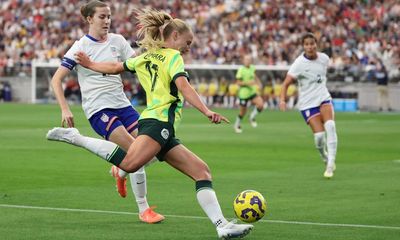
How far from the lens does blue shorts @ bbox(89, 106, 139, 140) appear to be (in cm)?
1227

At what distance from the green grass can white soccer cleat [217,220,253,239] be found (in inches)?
19.0

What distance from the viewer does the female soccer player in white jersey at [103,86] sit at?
40.1ft

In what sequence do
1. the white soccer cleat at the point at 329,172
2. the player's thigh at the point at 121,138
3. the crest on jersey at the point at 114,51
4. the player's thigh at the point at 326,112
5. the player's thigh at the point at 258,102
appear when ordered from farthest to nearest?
the player's thigh at the point at 258,102 → the player's thigh at the point at 326,112 → the white soccer cleat at the point at 329,172 → the crest on jersey at the point at 114,51 → the player's thigh at the point at 121,138

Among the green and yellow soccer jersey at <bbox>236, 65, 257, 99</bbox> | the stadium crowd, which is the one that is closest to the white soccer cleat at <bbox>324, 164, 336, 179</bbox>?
the green and yellow soccer jersey at <bbox>236, 65, 257, 99</bbox>

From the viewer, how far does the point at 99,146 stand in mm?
11078

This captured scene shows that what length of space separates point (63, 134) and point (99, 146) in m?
0.55

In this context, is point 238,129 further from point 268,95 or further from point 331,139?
point 268,95

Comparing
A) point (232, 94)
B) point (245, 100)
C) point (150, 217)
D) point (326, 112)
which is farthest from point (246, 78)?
point (150, 217)

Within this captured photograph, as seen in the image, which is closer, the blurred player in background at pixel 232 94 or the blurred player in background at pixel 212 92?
the blurred player in background at pixel 232 94

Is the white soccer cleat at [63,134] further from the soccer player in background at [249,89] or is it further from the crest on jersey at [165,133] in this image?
the soccer player in background at [249,89]

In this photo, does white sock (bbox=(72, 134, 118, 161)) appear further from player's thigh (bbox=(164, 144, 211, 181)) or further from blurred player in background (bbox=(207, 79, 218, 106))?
blurred player in background (bbox=(207, 79, 218, 106))

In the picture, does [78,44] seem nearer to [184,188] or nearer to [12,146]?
[184,188]

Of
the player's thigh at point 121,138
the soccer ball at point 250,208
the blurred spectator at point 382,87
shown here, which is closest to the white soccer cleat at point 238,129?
the blurred spectator at point 382,87

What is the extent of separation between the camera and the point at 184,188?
51.2ft
